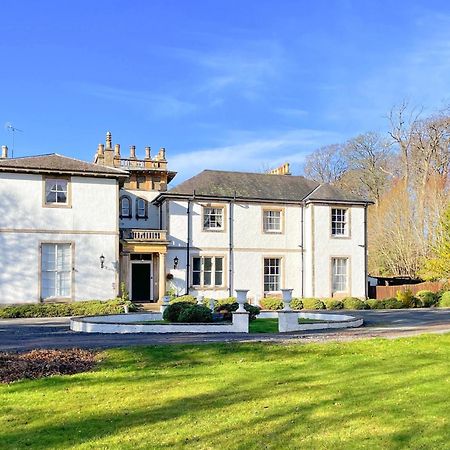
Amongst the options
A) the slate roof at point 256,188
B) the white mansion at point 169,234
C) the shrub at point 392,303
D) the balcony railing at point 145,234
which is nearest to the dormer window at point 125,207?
the white mansion at point 169,234

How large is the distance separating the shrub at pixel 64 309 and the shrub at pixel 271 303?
7.51 m

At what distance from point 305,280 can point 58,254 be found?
1428cm

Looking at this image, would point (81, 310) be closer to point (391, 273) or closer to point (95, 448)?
point (95, 448)

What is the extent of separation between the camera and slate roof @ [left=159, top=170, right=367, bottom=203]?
32219 millimetres

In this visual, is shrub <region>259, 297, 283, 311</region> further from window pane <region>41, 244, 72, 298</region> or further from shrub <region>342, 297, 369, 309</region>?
window pane <region>41, 244, 72, 298</region>

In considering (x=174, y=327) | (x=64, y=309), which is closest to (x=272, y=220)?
(x=64, y=309)

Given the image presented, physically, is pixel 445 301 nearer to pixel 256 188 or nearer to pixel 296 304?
pixel 296 304

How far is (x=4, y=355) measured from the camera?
37.4 ft

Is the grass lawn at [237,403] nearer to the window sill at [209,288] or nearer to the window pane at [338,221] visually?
the window sill at [209,288]

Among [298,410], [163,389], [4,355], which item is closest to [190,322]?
[4,355]

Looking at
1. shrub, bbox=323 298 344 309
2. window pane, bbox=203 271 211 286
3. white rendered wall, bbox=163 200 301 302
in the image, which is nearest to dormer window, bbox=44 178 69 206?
white rendered wall, bbox=163 200 301 302

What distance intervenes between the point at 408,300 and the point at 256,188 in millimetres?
10908

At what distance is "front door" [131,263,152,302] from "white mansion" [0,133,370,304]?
6 centimetres

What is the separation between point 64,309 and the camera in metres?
25.5
